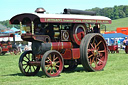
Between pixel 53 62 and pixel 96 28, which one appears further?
pixel 96 28

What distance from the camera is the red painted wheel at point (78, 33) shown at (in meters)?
10.7

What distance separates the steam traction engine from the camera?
9.62 meters

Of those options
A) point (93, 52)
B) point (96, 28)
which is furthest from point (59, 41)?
point (96, 28)

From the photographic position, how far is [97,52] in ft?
35.7

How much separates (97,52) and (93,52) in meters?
0.18

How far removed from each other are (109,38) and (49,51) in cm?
2889

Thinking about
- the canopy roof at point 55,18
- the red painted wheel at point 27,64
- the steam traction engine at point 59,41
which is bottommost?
the red painted wheel at point 27,64

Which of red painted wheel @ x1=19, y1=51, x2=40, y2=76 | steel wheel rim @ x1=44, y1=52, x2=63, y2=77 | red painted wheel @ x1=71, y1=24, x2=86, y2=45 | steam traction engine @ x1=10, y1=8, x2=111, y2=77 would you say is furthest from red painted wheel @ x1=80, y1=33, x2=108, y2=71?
red painted wheel @ x1=19, y1=51, x2=40, y2=76

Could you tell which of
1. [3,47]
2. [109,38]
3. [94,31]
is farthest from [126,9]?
[94,31]

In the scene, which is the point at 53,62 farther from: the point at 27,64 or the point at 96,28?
the point at 96,28

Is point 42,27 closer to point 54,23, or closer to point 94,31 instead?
point 54,23

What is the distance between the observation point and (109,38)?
37.6 meters

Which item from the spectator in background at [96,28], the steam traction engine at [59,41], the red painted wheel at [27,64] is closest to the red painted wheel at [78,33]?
the steam traction engine at [59,41]

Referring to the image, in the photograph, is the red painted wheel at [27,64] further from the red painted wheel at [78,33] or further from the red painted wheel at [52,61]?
the red painted wheel at [78,33]
